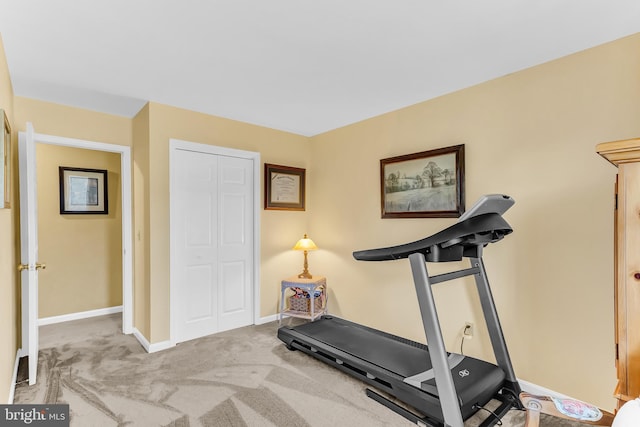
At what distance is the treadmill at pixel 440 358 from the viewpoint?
180 centimetres

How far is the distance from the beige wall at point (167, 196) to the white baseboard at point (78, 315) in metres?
1.43

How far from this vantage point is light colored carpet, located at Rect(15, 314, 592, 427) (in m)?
2.02

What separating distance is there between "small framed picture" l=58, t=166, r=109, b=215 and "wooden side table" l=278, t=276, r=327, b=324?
271cm

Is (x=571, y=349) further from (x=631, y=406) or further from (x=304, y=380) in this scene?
(x=304, y=380)

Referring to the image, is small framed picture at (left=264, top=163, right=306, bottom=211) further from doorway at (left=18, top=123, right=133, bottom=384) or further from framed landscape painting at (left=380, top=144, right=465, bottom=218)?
doorway at (left=18, top=123, right=133, bottom=384)

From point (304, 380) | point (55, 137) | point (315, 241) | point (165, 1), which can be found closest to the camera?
point (165, 1)

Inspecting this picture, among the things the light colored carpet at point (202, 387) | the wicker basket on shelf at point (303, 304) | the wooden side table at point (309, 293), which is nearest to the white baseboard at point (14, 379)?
the light colored carpet at point (202, 387)

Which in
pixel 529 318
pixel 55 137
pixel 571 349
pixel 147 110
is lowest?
pixel 571 349

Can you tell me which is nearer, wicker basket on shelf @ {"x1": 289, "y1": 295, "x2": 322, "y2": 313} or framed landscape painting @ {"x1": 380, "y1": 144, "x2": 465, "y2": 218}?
framed landscape painting @ {"x1": 380, "y1": 144, "x2": 465, "y2": 218}

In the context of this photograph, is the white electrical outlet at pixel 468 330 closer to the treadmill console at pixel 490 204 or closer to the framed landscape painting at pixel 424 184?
the framed landscape painting at pixel 424 184

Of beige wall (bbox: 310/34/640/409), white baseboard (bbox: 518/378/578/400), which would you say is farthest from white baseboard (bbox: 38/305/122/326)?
white baseboard (bbox: 518/378/578/400)

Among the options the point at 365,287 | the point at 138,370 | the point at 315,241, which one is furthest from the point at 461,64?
the point at 138,370

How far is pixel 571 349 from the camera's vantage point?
6.93 ft

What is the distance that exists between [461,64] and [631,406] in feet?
6.91
